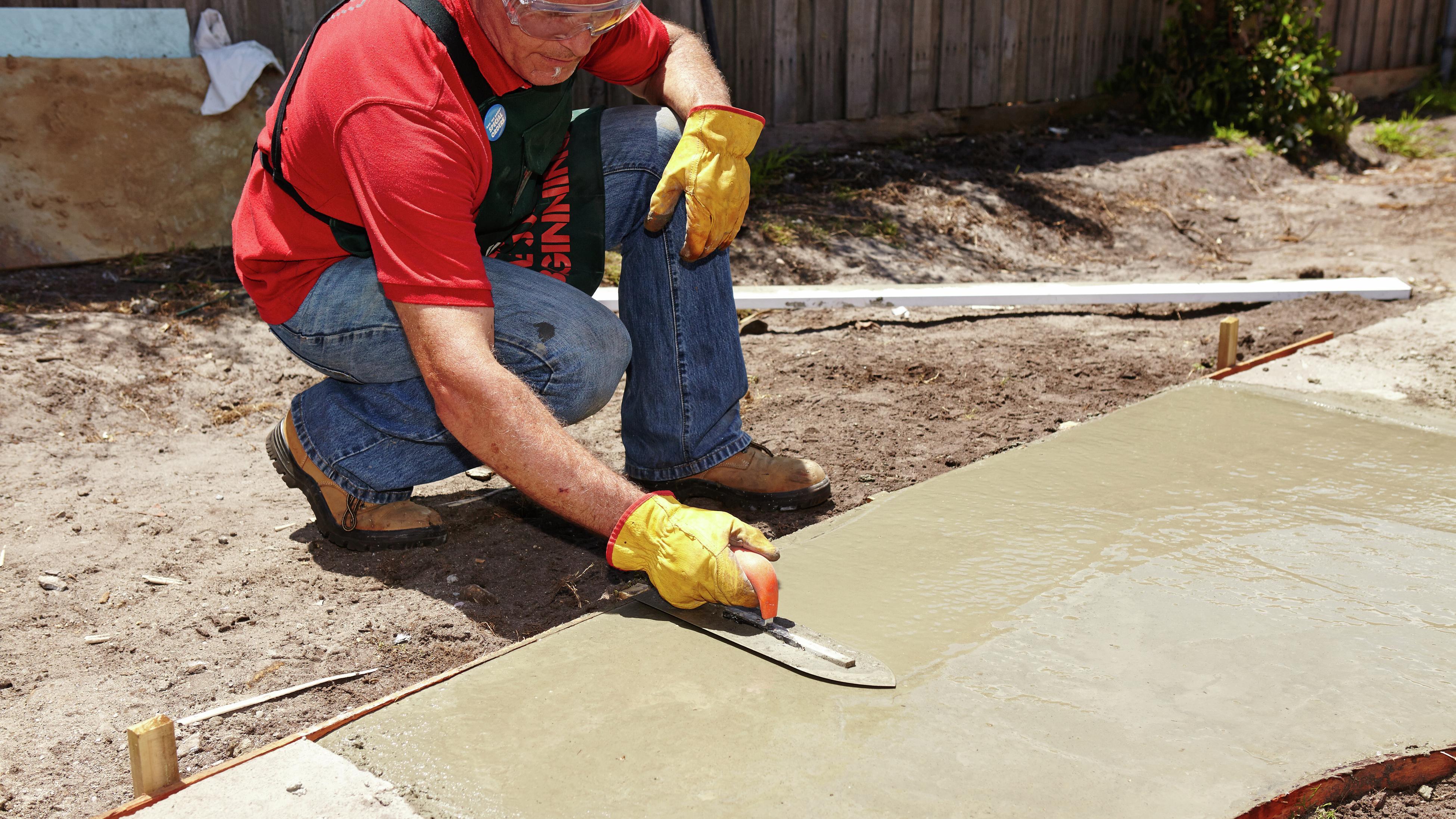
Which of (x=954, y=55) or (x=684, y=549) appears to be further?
(x=954, y=55)

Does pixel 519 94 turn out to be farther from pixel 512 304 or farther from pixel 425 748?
pixel 425 748

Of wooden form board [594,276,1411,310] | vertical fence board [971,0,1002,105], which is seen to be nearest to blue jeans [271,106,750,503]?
wooden form board [594,276,1411,310]

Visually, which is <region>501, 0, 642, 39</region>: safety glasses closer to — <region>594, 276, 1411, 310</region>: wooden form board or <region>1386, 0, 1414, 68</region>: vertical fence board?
<region>594, 276, 1411, 310</region>: wooden form board

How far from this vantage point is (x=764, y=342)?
12.0ft

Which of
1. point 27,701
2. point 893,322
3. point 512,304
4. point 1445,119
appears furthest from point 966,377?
point 1445,119

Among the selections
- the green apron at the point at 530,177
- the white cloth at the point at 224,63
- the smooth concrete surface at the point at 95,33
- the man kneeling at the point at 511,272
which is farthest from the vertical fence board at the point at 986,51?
the green apron at the point at 530,177

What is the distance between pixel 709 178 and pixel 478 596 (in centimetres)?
90

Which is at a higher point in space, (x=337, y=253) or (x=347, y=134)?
(x=347, y=134)

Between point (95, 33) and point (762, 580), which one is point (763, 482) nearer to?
point (762, 580)

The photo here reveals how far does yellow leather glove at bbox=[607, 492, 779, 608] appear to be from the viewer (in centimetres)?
170

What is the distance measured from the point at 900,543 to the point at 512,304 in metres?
0.86

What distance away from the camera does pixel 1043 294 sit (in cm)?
380

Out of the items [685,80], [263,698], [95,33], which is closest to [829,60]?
[95,33]

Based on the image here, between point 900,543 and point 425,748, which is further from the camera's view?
point 900,543
